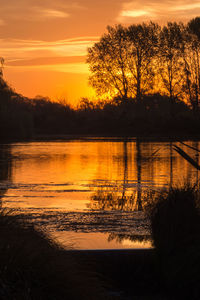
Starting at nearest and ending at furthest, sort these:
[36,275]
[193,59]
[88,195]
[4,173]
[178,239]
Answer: [36,275] < [178,239] < [88,195] < [4,173] < [193,59]

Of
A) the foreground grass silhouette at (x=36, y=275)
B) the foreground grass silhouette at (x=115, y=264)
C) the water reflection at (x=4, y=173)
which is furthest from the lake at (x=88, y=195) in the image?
the foreground grass silhouette at (x=36, y=275)

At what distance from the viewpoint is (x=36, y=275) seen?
410 centimetres

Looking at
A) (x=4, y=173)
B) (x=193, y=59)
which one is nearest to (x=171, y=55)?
(x=193, y=59)

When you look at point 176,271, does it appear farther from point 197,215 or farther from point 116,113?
point 116,113

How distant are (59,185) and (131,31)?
36562 mm

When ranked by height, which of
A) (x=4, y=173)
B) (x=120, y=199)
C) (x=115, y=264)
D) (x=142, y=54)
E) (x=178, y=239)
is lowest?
(x=115, y=264)

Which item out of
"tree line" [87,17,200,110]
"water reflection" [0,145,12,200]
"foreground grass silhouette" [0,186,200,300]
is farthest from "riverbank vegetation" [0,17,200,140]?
"foreground grass silhouette" [0,186,200,300]

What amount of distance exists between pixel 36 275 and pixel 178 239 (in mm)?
2335

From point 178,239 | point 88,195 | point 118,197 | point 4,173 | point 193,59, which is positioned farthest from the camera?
point 193,59

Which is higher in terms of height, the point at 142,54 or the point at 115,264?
the point at 142,54

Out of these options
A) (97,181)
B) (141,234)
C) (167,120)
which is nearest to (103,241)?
(141,234)

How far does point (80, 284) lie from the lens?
14.1 feet

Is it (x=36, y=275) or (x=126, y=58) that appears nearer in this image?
(x=36, y=275)

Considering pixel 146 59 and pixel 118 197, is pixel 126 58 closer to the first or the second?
pixel 146 59
